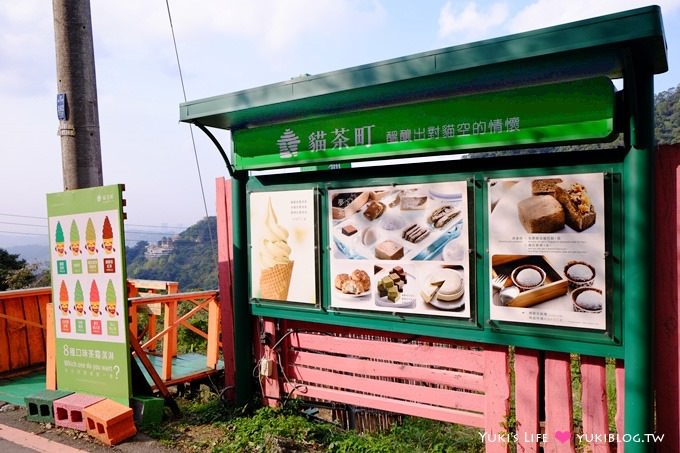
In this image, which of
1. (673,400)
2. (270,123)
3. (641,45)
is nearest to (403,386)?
(673,400)

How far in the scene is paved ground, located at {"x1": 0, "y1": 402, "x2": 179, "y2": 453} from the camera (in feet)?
15.8

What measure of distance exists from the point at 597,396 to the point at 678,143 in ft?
6.29

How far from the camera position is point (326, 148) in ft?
16.1

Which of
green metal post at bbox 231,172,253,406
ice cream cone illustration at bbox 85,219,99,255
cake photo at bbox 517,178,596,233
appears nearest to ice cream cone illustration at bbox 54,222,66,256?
ice cream cone illustration at bbox 85,219,99,255

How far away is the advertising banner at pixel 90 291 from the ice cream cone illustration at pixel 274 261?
56.2 inches

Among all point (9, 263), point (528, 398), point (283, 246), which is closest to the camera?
point (528, 398)

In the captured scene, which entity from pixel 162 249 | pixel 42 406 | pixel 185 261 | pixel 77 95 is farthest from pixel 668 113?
pixel 162 249

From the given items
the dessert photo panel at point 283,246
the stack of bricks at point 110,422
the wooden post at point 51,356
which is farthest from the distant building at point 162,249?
the dessert photo panel at point 283,246

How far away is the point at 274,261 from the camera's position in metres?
5.35

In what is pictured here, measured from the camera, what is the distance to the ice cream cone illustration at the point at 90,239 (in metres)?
5.57

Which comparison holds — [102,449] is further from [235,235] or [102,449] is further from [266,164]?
[266,164]

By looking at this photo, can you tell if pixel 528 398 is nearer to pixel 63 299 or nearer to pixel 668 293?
pixel 668 293

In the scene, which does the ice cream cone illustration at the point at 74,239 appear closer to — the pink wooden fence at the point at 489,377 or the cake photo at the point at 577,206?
the pink wooden fence at the point at 489,377

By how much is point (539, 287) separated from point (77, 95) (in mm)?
5033
